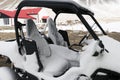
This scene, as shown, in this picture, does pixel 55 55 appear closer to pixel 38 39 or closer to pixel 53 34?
pixel 38 39

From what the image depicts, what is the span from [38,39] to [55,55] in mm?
349

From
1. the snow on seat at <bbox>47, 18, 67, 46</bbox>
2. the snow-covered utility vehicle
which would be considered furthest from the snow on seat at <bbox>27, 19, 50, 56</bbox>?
the snow on seat at <bbox>47, 18, 67, 46</bbox>

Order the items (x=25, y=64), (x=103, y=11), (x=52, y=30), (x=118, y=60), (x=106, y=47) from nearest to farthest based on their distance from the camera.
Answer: (x=118, y=60), (x=106, y=47), (x=25, y=64), (x=52, y=30), (x=103, y=11)

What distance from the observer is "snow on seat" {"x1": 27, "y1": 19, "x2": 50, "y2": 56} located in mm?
5441

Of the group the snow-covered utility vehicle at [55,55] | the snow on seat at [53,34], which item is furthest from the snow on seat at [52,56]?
the snow on seat at [53,34]

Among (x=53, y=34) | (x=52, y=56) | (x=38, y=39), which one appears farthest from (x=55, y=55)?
(x=53, y=34)

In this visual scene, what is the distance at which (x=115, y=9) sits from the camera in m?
81.7

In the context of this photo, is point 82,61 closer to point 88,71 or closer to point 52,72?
point 88,71

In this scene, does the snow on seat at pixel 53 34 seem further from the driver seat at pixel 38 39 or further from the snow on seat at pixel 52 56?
the driver seat at pixel 38 39

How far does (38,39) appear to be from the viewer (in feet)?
18.1

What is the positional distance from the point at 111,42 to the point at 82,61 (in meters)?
0.61

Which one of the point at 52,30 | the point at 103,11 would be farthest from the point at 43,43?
the point at 103,11

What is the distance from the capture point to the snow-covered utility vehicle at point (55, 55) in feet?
15.5

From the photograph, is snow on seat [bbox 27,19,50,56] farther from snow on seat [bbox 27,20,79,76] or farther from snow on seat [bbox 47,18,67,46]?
snow on seat [bbox 47,18,67,46]
